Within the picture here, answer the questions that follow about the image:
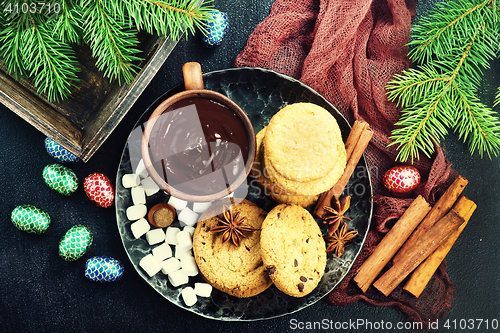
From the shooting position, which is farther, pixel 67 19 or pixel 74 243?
pixel 74 243

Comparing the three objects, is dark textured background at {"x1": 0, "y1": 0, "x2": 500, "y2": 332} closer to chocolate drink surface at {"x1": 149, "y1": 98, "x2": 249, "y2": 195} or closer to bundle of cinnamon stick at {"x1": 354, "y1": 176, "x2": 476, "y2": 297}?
bundle of cinnamon stick at {"x1": 354, "y1": 176, "x2": 476, "y2": 297}

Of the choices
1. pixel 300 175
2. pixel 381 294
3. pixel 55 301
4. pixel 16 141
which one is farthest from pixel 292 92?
pixel 55 301

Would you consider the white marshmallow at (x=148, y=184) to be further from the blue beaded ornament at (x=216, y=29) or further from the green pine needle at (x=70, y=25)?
the blue beaded ornament at (x=216, y=29)

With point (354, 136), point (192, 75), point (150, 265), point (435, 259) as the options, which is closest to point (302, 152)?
point (354, 136)

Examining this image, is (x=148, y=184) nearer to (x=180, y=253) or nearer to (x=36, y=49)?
(x=180, y=253)

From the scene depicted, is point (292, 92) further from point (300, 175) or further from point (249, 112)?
point (300, 175)

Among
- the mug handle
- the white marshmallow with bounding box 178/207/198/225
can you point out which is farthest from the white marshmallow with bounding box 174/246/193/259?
the mug handle
